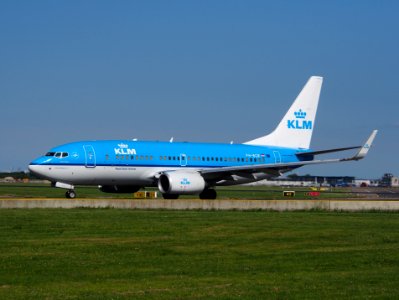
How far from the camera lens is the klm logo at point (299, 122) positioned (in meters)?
66.4

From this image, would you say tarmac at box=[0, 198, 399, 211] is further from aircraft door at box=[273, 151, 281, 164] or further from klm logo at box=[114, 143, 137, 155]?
aircraft door at box=[273, 151, 281, 164]

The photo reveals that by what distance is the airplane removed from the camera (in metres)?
53.3

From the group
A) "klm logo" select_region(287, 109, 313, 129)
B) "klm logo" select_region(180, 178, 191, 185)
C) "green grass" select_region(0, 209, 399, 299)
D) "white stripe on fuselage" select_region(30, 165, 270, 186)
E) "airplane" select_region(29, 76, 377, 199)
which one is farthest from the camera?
"klm logo" select_region(287, 109, 313, 129)

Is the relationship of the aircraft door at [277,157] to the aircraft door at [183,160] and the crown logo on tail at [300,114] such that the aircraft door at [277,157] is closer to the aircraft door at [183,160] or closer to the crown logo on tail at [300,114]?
the crown logo on tail at [300,114]

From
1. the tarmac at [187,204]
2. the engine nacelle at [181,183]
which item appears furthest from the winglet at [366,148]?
the engine nacelle at [181,183]

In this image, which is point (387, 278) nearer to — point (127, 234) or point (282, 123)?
point (127, 234)

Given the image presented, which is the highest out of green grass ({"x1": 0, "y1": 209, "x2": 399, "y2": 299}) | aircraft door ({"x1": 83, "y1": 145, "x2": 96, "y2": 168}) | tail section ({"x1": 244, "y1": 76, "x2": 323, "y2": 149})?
tail section ({"x1": 244, "y1": 76, "x2": 323, "y2": 149})

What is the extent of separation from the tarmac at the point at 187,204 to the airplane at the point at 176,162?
879 cm

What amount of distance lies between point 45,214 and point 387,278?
21.2 meters

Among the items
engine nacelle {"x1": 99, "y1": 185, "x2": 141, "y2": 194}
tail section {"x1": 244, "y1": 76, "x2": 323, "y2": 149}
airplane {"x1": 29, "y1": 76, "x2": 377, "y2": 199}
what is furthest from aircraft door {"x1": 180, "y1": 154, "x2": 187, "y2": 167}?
tail section {"x1": 244, "y1": 76, "x2": 323, "y2": 149}

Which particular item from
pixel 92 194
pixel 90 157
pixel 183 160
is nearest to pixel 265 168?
pixel 183 160

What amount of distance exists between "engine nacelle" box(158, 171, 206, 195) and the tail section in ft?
37.0

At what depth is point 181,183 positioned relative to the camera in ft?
177

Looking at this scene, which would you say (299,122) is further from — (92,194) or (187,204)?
(187,204)
